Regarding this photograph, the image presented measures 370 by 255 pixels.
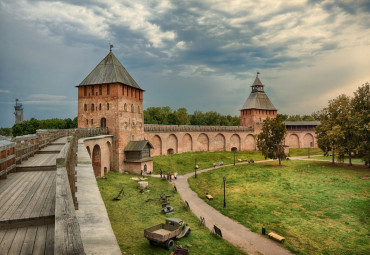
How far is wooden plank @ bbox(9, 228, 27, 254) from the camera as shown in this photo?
319 centimetres

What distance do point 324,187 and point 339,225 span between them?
29.1 ft

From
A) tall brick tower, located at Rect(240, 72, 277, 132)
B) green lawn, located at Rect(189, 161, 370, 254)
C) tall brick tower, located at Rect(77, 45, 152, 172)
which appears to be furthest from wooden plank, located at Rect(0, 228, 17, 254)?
tall brick tower, located at Rect(240, 72, 277, 132)

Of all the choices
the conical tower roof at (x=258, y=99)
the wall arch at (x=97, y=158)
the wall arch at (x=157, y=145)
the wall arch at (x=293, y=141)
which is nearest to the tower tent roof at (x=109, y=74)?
the wall arch at (x=97, y=158)

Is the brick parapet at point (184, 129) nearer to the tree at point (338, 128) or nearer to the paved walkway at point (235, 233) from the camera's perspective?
the tree at point (338, 128)

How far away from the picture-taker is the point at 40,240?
3422 millimetres

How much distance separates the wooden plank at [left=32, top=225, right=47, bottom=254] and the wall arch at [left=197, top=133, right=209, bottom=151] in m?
44.2

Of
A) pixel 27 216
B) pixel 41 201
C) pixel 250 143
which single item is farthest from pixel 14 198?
pixel 250 143

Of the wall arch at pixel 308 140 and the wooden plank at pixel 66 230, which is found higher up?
the wooden plank at pixel 66 230

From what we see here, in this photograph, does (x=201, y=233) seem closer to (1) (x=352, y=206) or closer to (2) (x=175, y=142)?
(1) (x=352, y=206)

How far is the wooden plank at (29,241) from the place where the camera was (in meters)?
3.16

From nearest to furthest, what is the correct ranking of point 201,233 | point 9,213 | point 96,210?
point 9,213 < point 96,210 < point 201,233

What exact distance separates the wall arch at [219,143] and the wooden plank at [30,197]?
43.9 metres

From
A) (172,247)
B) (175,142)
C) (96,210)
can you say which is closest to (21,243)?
(96,210)

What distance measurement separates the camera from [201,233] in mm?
14242
